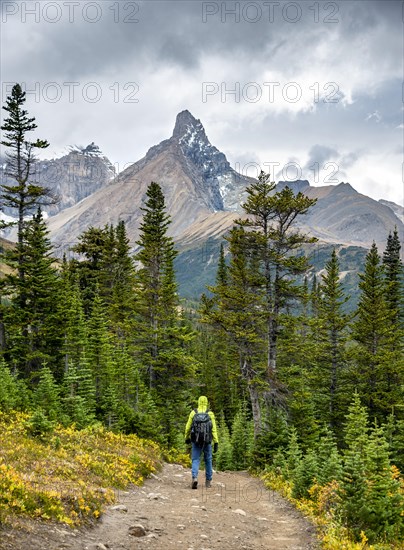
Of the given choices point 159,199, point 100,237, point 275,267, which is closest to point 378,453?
point 275,267

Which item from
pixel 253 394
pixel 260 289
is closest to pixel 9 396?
pixel 253 394

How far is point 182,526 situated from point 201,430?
4.23 metres

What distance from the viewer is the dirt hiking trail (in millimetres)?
6977

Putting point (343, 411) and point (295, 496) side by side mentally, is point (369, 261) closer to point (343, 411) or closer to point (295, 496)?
point (343, 411)

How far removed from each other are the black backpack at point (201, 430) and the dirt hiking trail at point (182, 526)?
1404 mm

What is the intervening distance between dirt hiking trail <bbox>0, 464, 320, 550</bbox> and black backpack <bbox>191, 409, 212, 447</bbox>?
4.61 feet

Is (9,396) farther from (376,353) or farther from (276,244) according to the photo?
(376,353)

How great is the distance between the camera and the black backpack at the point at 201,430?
1292 cm

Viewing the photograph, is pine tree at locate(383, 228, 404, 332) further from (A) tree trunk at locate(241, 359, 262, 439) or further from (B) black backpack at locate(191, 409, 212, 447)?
(B) black backpack at locate(191, 409, 212, 447)

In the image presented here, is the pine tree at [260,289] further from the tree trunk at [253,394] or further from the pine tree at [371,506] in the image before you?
the pine tree at [371,506]

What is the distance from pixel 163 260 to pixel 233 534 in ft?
83.0

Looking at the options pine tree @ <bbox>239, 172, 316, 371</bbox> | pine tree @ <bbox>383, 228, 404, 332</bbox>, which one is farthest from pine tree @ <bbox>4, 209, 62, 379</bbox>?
pine tree @ <bbox>383, 228, 404, 332</bbox>

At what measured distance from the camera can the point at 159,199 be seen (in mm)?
33906

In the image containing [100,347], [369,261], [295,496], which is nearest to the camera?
[295,496]
